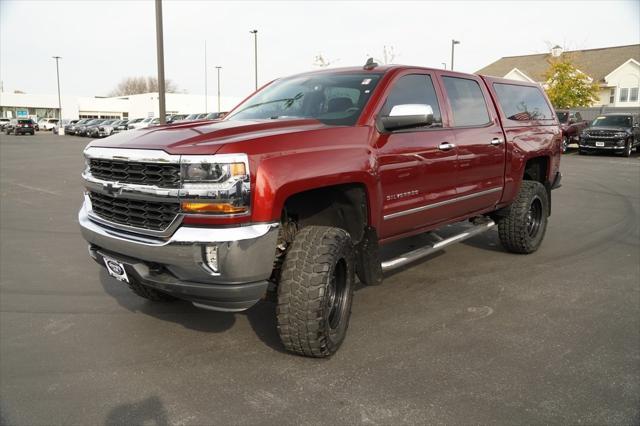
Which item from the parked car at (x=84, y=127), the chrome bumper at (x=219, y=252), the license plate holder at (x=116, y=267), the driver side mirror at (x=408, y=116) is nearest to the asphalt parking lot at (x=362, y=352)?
the license plate holder at (x=116, y=267)

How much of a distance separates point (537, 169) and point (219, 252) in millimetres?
5038

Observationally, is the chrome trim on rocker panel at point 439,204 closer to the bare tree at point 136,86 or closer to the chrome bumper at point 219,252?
the chrome bumper at point 219,252

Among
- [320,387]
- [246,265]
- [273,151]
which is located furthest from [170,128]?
[320,387]

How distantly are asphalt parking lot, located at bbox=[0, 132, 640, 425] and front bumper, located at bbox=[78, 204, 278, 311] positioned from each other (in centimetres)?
59

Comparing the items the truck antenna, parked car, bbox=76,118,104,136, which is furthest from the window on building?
the truck antenna

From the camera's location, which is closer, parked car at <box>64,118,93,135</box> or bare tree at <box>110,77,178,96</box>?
parked car at <box>64,118,93,135</box>

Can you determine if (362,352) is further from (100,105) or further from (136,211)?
(100,105)

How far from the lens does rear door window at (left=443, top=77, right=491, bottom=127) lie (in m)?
4.81

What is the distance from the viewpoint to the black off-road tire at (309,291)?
325 cm

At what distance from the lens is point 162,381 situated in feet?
10.5

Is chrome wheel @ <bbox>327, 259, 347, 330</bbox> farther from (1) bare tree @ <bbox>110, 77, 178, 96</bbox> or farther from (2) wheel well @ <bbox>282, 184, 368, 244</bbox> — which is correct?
(1) bare tree @ <bbox>110, 77, 178, 96</bbox>

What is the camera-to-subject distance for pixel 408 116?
3.71m

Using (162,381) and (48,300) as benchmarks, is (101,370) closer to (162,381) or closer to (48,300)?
(162,381)

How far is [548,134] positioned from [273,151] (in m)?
4.56
